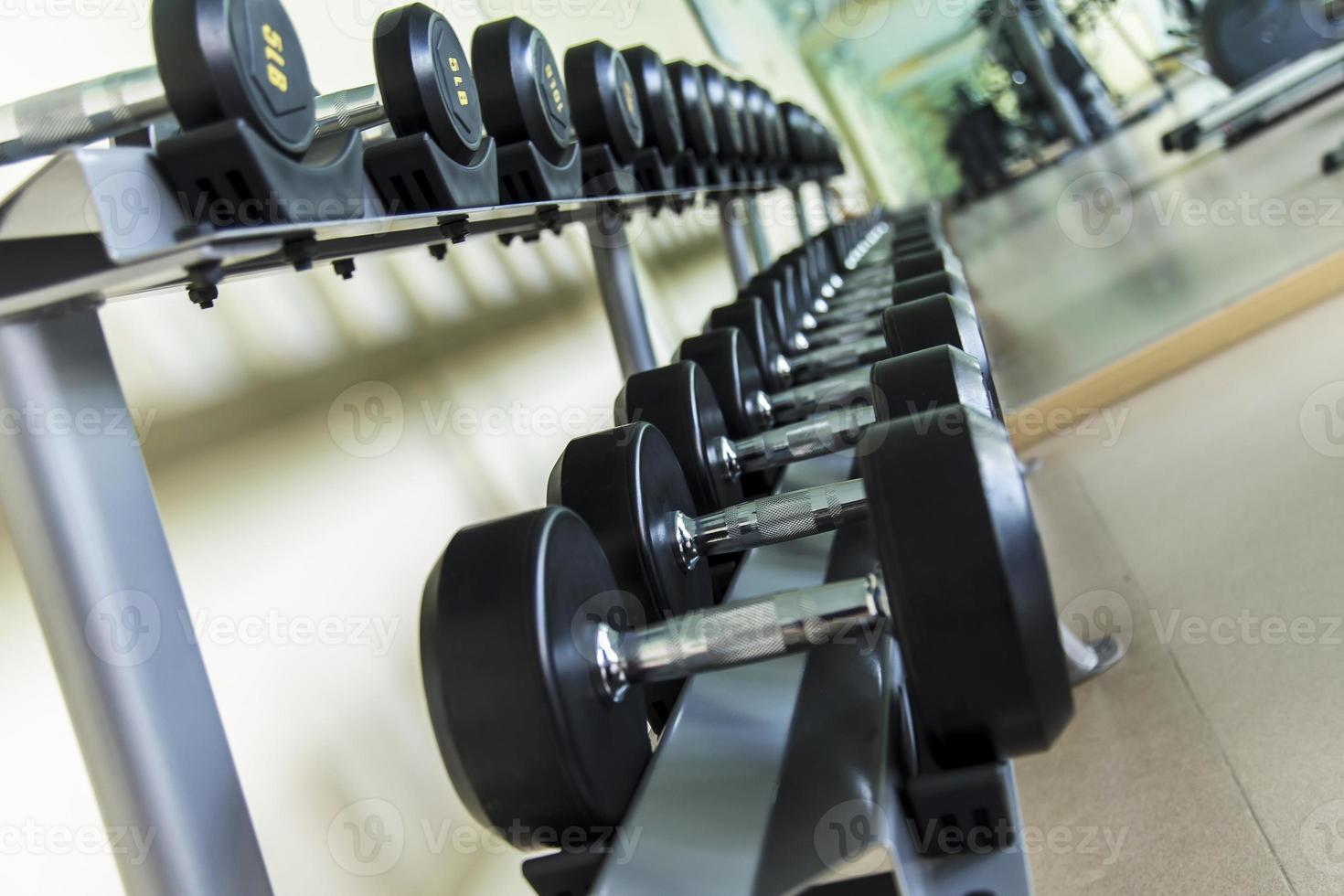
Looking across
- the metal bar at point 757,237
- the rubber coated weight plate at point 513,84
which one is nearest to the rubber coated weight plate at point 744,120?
the metal bar at point 757,237

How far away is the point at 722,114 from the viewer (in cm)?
187

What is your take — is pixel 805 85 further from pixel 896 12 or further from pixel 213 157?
pixel 213 157

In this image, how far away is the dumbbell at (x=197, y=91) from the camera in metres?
0.48

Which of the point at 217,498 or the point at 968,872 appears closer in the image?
the point at 968,872

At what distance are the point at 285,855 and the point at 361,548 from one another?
30cm

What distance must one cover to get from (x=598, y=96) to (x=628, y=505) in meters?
0.64

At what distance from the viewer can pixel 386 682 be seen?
936 millimetres

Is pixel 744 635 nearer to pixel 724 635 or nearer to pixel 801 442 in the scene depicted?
pixel 724 635

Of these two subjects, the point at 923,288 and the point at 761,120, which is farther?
the point at 761,120

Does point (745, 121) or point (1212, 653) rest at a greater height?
point (745, 121)

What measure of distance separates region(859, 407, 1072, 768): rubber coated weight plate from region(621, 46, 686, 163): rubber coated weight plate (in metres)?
0.99

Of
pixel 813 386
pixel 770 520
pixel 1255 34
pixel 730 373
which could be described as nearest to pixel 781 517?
pixel 770 520

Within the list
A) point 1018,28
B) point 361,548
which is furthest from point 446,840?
point 1018,28

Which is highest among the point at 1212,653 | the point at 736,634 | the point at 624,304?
the point at 624,304
